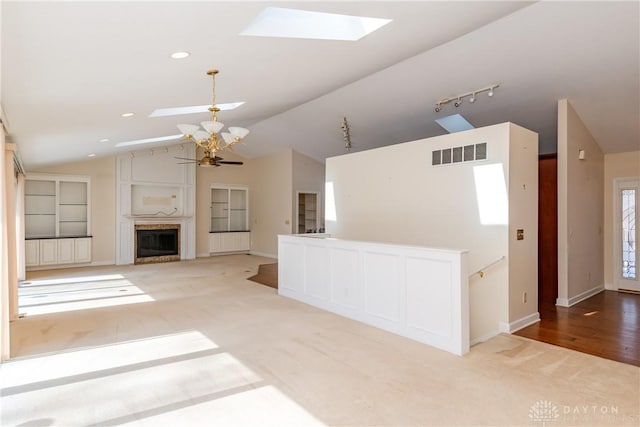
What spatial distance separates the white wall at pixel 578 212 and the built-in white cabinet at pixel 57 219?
1017cm

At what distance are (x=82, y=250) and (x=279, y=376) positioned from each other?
8.11 m

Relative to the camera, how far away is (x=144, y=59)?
287 cm

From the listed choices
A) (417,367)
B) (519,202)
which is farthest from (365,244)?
(519,202)

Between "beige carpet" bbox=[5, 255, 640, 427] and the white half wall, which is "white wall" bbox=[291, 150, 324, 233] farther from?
"beige carpet" bbox=[5, 255, 640, 427]

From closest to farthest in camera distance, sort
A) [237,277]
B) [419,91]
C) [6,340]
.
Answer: [6,340], [419,91], [237,277]

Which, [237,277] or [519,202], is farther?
[237,277]

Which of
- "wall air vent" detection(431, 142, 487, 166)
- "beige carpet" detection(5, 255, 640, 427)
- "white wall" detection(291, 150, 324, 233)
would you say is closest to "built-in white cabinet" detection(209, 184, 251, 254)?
"white wall" detection(291, 150, 324, 233)

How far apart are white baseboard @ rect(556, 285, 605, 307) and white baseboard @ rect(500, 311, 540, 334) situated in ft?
3.67

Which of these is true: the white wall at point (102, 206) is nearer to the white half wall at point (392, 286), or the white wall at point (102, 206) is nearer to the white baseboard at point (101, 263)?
the white baseboard at point (101, 263)

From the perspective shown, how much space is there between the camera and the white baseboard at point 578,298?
555 centimetres

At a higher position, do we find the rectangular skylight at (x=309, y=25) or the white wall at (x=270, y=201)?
the rectangular skylight at (x=309, y=25)

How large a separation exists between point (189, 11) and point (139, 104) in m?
2.61

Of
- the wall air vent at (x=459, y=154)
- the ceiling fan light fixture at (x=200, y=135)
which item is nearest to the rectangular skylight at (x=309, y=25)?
the ceiling fan light fixture at (x=200, y=135)

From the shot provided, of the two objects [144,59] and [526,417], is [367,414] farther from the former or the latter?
[144,59]
